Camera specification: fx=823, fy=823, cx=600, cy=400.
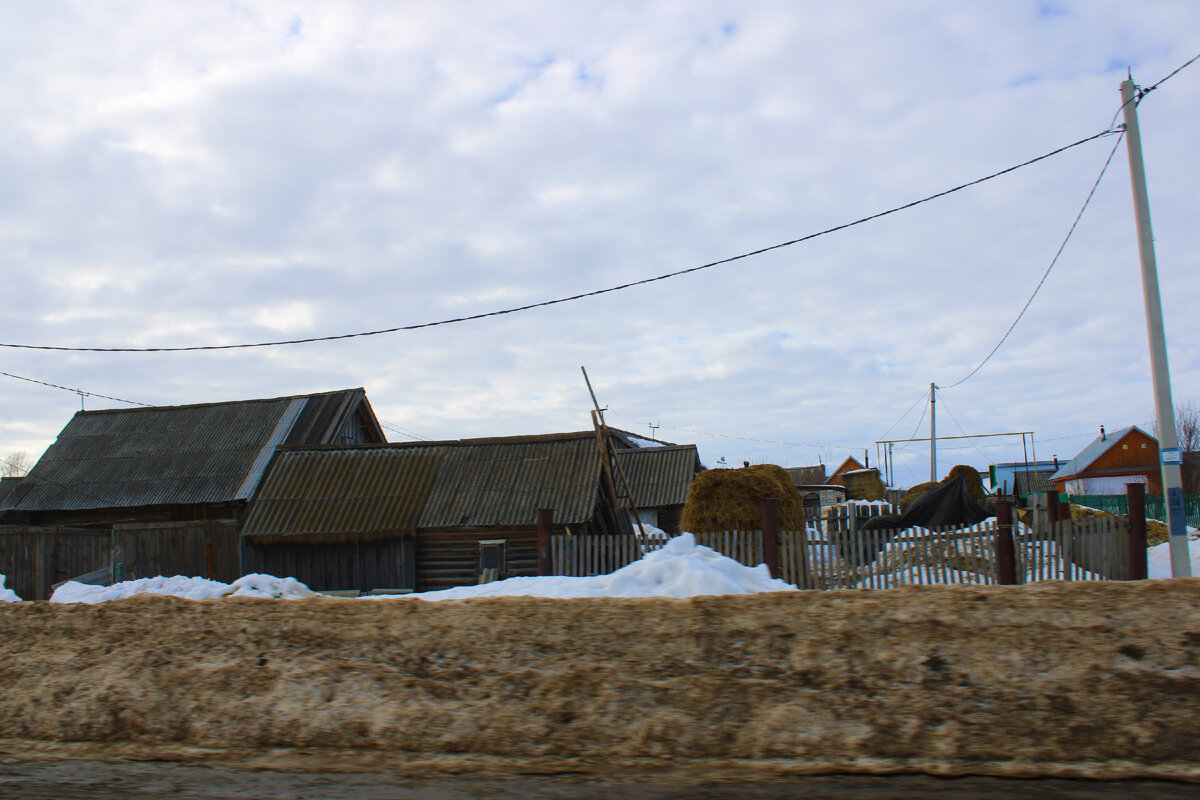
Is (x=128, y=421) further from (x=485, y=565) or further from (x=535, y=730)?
(x=535, y=730)

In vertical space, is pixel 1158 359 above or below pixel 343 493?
above

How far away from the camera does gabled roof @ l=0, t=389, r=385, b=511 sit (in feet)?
82.8

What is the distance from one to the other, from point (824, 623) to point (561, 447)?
15.9 m

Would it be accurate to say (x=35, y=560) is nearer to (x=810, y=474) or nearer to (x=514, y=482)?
(x=514, y=482)

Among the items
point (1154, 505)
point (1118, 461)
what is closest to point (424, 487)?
point (1154, 505)

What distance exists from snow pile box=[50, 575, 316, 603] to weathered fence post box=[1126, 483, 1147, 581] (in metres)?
10.5

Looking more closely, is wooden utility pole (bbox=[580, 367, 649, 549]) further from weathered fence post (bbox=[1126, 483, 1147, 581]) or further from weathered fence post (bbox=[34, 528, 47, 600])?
weathered fence post (bbox=[34, 528, 47, 600])

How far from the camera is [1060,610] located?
4.54 meters

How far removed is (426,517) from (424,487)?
49.2 inches

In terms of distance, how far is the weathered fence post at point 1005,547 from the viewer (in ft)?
36.6

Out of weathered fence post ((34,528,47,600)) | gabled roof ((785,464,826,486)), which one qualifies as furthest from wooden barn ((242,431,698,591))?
gabled roof ((785,464,826,486))

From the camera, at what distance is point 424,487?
65.2 feet

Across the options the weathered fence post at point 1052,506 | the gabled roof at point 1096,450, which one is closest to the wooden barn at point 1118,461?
the gabled roof at point 1096,450

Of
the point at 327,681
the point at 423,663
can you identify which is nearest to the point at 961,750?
the point at 423,663
